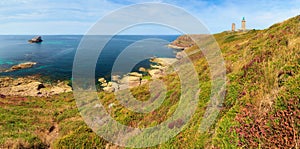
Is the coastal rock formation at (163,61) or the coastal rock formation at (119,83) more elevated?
the coastal rock formation at (163,61)

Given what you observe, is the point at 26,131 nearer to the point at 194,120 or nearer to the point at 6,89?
the point at 194,120

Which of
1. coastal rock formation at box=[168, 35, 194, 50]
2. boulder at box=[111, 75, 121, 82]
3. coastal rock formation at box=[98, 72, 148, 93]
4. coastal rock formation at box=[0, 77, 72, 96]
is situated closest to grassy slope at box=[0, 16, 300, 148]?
coastal rock formation at box=[98, 72, 148, 93]

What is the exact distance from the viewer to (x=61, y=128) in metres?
13.5

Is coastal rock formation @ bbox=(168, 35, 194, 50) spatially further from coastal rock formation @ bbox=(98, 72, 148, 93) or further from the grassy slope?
the grassy slope

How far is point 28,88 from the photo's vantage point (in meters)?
35.2

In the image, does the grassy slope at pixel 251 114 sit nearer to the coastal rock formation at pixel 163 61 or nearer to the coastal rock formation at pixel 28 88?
the coastal rock formation at pixel 28 88

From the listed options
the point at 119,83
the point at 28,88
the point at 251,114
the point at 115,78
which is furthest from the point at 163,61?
the point at 251,114

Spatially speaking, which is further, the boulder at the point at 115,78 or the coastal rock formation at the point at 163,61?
the coastal rock formation at the point at 163,61

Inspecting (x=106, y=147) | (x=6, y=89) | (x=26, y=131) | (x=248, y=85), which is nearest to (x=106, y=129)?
(x=106, y=147)

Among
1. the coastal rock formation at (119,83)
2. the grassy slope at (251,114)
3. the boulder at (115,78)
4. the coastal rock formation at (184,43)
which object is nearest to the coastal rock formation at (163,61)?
the boulder at (115,78)

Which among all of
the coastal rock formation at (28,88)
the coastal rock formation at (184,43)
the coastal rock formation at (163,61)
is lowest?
the coastal rock formation at (28,88)

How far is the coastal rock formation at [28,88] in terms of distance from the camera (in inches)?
1319

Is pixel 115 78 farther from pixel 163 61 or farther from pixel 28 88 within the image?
pixel 163 61

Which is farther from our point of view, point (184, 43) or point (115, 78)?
point (184, 43)
